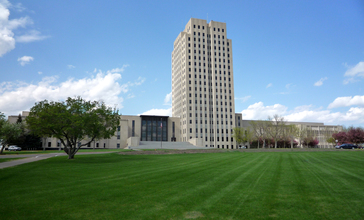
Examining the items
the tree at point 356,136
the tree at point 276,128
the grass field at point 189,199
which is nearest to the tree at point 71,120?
the grass field at point 189,199

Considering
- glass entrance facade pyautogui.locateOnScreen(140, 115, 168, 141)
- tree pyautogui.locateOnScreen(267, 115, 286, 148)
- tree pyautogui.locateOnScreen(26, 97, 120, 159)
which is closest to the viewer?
tree pyautogui.locateOnScreen(26, 97, 120, 159)

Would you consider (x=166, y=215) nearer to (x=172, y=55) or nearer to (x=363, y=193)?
A: (x=363, y=193)

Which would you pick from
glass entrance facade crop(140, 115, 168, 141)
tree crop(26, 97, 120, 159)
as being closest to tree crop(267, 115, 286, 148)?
glass entrance facade crop(140, 115, 168, 141)

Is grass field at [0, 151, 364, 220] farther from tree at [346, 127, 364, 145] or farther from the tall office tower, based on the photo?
tree at [346, 127, 364, 145]

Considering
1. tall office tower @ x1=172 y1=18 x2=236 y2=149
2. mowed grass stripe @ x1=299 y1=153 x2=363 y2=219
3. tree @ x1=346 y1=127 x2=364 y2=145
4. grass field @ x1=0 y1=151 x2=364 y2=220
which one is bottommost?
grass field @ x1=0 y1=151 x2=364 y2=220

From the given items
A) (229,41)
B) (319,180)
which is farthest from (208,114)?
(319,180)

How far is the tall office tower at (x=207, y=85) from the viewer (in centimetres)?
10950

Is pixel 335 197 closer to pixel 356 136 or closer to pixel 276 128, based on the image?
pixel 276 128

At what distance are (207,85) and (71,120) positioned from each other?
89.3 meters

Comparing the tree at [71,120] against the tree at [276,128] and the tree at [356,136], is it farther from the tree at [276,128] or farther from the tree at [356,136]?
the tree at [356,136]

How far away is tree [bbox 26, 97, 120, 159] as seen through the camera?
28500 mm

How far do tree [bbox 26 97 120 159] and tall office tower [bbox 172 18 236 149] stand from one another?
7587 centimetres

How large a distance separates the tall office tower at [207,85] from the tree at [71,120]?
75.9 m

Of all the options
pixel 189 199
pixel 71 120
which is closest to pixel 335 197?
pixel 189 199
